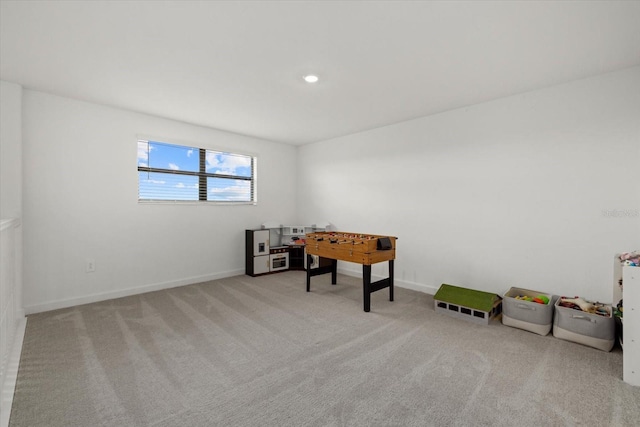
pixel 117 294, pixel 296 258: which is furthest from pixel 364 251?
pixel 117 294

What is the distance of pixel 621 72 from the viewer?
2.61 m

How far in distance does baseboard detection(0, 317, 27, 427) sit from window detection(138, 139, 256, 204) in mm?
1926

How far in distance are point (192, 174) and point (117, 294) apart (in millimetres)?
1946

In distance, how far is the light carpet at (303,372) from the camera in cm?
163

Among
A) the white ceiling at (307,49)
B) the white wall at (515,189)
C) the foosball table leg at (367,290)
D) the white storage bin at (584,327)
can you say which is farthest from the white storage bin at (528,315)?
the white ceiling at (307,49)

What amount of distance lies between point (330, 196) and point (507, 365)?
12.2 ft

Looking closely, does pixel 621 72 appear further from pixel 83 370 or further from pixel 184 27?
pixel 83 370

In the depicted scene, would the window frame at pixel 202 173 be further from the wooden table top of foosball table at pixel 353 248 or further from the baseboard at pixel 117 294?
the wooden table top of foosball table at pixel 353 248

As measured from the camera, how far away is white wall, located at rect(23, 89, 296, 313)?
10.3 feet

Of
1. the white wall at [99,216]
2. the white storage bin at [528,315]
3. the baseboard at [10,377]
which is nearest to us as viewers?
the baseboard at [10,377]

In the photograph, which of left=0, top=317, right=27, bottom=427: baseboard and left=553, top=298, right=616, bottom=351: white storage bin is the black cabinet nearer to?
left=0, top=317, right=27, bottom=427: baseboard

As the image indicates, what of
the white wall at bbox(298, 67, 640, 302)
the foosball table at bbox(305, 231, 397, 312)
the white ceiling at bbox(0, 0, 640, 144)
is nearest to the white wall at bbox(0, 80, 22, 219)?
the white ceiling at bbox(0, 0, 640, 144)

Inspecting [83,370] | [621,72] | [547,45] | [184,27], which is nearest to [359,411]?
[83,370]

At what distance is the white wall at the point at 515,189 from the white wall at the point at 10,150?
4.25m
